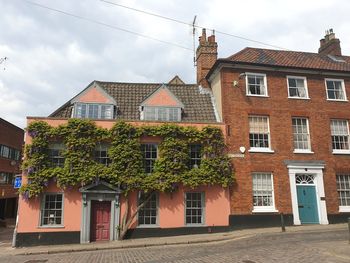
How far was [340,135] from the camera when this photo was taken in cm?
2147

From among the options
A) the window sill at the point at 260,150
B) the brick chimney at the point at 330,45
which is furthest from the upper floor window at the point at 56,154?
the brick chimney at the point at 330,45

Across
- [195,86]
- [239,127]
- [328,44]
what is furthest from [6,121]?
[328,44]

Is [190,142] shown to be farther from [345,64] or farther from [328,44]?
[328,44]

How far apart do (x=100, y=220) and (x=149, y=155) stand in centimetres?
446

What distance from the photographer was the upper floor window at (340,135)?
21.3 metres

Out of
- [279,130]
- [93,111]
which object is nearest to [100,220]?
[93,111]

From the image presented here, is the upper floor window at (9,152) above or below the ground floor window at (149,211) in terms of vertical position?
above

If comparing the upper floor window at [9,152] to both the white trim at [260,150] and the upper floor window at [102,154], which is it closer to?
the upper floor window at [102,154]

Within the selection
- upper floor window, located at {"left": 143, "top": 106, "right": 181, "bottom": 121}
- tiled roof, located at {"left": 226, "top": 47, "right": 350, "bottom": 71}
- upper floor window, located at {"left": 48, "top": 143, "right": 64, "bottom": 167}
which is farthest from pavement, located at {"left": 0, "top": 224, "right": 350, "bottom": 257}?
tiled roof, located at {"left": 226, "top": 47, "right": 350, "bottom": 71}

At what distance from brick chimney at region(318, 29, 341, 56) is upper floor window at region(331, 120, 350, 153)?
7584mm

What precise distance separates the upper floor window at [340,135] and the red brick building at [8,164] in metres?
29.9

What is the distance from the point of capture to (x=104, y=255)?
1341cm

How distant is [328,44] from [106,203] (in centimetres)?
2159

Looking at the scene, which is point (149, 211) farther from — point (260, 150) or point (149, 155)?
point (260, 150)
